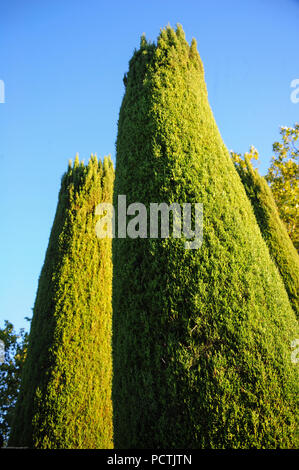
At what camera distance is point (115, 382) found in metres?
3.19

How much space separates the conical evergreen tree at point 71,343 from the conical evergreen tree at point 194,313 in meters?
2.75

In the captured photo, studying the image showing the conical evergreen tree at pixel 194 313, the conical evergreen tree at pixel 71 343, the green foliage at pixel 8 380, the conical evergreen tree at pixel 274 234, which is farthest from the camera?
the green foliage at pixel 8 380

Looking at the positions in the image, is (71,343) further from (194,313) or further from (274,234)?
(274,234)

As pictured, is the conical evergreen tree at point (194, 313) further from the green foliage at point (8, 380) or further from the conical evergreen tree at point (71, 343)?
the green foliage at point (8, 380)

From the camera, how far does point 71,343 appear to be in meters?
5.73

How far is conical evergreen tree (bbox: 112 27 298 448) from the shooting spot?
91.0 inches

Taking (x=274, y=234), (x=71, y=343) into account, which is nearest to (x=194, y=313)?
(x=274, y=234)

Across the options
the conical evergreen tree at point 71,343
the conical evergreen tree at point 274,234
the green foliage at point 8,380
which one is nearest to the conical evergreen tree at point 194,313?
the conical evergreen tree at point 274,234

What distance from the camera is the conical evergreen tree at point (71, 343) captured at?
5086 millimetres

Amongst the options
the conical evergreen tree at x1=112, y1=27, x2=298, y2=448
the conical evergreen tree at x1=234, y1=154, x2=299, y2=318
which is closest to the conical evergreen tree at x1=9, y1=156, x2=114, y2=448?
the conical evergreen tree at x1=112, y1=27, x2=298, y2=448

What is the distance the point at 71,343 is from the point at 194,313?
422cm

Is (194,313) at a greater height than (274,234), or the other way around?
(274,234)

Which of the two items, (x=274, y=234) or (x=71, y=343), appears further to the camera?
(x=71, y=343)

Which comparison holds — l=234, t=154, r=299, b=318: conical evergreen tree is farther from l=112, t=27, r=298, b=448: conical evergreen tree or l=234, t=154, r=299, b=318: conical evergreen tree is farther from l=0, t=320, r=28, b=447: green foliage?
l=0, t=320, r=28, b=447: green foliage
